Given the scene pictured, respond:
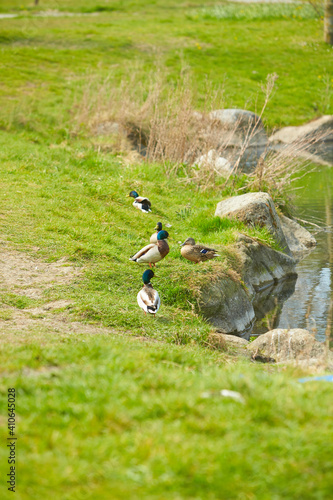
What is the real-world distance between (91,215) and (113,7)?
37.0 metres

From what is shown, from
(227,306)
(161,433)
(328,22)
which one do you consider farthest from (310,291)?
(328,22)

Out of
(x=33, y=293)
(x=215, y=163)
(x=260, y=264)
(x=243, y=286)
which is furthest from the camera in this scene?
(x=215, y=163)

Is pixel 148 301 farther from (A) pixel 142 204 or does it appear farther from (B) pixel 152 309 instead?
(A) pixel 142 204

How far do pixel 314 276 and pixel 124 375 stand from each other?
8850mm

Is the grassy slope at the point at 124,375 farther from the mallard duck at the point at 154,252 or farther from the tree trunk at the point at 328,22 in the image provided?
the tree trunk at the point at 328,22

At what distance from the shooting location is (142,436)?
359cm

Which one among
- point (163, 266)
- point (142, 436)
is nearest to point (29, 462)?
point (142, 436)

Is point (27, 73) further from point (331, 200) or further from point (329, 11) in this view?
point (329, 11)

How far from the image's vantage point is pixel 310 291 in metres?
11.7

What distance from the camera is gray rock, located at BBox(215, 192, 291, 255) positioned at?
41.3 ft

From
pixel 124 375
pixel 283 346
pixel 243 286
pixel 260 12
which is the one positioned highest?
pixel 260 12

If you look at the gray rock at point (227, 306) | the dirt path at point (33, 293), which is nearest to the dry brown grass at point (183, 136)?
the gray rock at point (227, 306)

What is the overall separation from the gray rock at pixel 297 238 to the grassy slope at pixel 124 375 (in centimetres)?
197

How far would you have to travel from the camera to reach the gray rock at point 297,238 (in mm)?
14126
